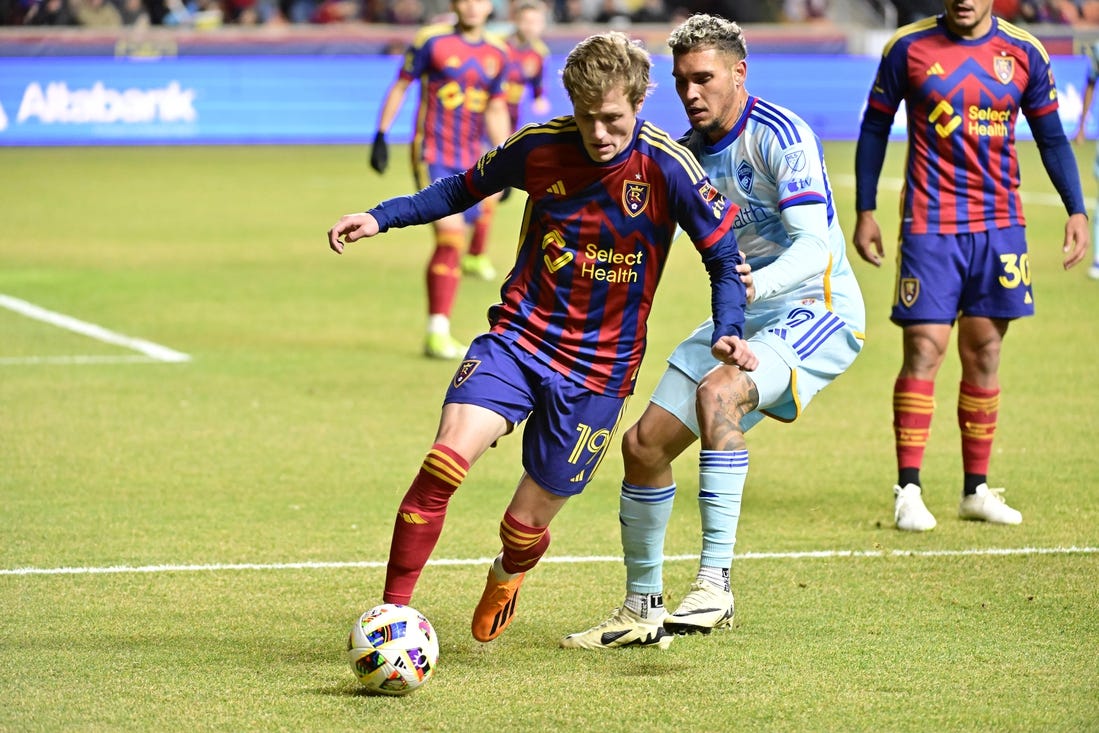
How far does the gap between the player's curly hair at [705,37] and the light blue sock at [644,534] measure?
4.75ft

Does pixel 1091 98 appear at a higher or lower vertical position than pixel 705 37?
lower

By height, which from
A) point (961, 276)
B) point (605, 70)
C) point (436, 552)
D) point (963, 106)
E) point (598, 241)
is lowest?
point (436, 552)

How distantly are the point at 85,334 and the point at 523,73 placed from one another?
4.61m

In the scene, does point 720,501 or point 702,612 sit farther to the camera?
point 720,501

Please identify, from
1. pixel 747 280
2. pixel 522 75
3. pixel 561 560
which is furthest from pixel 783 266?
pixel 522 75

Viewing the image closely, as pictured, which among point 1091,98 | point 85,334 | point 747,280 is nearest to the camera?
point 747,280

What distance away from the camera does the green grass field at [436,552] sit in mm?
4910

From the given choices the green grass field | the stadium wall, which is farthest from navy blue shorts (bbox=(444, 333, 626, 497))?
the stadium wall

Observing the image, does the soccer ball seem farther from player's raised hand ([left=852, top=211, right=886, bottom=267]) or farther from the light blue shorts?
player's raised hand ([left=852, top=211, right=886, bottom=267])

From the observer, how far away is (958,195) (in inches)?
285

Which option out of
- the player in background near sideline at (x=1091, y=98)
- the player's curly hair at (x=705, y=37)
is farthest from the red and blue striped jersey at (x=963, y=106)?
the player in background near sideline at (x=1091, y=98)

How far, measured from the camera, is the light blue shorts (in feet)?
18.3

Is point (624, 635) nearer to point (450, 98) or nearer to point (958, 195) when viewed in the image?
point (958, 195)

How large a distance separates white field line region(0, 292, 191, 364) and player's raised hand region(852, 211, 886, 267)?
17.8ft
